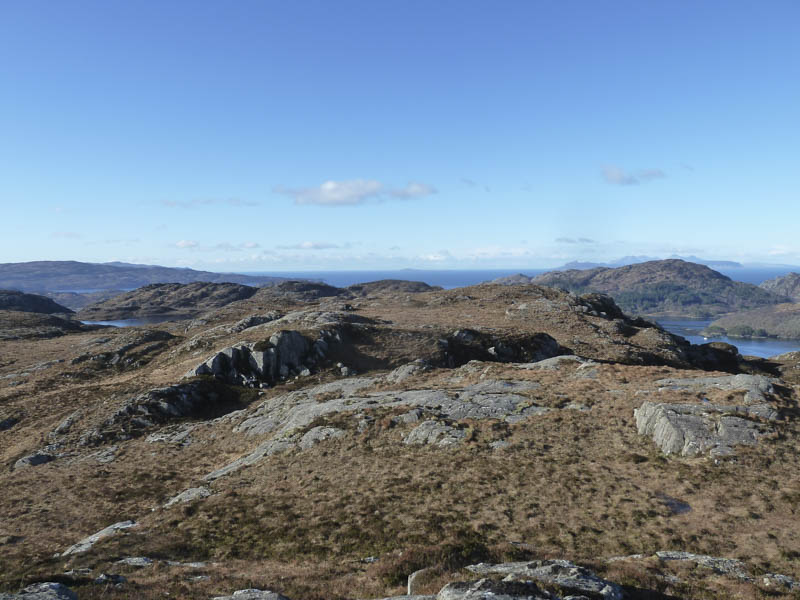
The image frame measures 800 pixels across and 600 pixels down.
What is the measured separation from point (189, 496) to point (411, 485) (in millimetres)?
14836

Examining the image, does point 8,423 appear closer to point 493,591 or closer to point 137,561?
point 137,561

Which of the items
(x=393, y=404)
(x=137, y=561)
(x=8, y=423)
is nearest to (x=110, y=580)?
(x=137, y=561)

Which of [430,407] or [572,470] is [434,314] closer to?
[430,407]

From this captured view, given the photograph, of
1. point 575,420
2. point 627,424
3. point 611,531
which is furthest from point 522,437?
point 611,531

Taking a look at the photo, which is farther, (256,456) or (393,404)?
(393,404)

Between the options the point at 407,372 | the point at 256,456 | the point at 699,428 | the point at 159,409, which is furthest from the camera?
the point at 407,372

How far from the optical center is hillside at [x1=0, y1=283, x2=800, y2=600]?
16297 mm

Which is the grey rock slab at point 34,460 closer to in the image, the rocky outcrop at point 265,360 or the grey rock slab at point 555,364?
the rocky outcrop at point 265,360

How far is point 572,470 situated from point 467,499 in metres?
7.07

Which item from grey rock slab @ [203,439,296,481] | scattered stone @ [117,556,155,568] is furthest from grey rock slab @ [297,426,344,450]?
scattered stone @ [117,556,155,568]

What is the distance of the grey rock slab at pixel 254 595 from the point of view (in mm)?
14398

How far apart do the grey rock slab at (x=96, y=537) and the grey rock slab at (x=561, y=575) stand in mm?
19249

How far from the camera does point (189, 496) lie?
92.9 ft

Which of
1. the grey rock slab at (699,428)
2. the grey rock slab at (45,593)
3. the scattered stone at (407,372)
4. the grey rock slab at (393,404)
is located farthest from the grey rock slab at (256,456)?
the grey rock slab at (699,428)
